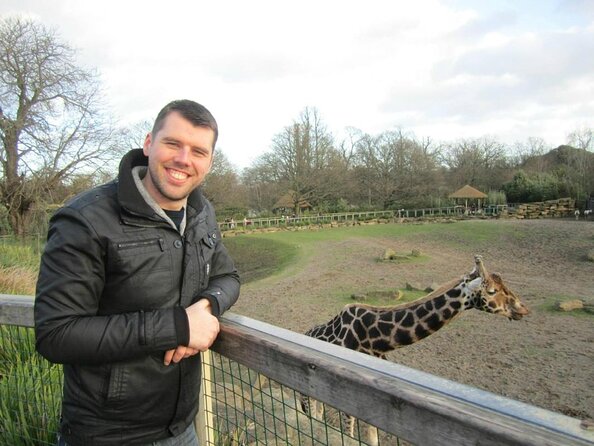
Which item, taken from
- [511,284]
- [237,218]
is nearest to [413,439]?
[511,284]

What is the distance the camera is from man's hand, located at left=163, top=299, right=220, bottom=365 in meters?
1.62

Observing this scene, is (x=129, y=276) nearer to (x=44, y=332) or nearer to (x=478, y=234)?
(x=44, y=332)

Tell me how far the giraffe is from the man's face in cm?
388

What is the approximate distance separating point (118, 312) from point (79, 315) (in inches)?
6.0

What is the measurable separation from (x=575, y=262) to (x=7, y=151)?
2129 centimetres

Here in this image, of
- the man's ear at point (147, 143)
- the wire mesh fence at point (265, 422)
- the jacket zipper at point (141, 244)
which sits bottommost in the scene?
the wire mesh fence at point (265, 422)

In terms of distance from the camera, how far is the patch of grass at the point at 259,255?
21547mm

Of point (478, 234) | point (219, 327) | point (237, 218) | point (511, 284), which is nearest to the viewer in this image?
point (219, 327)

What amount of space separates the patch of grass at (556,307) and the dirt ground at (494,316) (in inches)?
3.7

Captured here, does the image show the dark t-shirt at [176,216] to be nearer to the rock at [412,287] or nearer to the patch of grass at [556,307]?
the patch of grass at [556,307]

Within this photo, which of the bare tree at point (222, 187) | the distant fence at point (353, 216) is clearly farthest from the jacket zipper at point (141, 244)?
the bare tree at point (222, 187)

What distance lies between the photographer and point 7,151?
15109mm

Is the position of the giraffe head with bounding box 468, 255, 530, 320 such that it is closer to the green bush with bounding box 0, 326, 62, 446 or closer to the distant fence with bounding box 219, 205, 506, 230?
the green bush with bounding box 0, 326, 62, 446

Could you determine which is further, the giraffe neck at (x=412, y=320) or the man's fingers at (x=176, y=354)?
the giraffe neck at (x=412, y=320)
